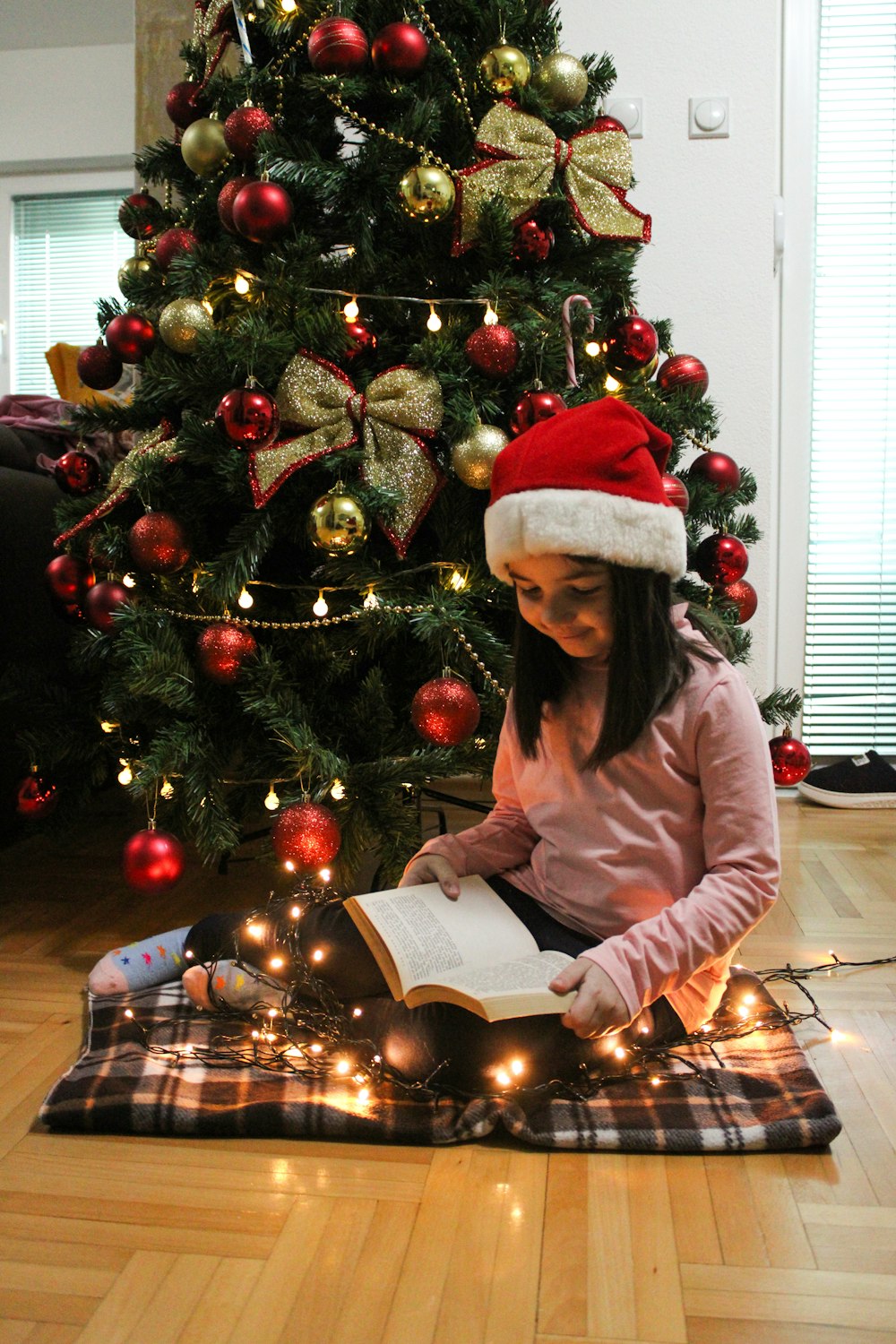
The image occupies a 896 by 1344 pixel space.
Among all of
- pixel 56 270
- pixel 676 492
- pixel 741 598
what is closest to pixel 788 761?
pixel 741 598

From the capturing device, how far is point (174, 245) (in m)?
1.44

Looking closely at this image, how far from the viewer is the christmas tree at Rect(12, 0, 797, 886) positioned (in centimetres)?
131

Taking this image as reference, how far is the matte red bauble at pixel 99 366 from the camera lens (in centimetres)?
154

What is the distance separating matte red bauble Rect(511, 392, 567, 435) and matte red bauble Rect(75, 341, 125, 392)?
2.06ft

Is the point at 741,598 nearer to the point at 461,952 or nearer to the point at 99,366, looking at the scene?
the point at 461,952

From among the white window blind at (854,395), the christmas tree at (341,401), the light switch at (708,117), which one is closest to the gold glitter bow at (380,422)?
the christmas tree at (341,401)

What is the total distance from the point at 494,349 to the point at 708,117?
1183 millimetres

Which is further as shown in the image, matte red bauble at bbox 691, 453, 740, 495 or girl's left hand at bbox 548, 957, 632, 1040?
matte red bauble at bbox 691, 453, 740, 495

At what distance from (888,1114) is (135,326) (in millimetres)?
1286

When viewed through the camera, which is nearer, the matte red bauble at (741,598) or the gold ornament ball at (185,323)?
the gold ornament ball at (185,323)

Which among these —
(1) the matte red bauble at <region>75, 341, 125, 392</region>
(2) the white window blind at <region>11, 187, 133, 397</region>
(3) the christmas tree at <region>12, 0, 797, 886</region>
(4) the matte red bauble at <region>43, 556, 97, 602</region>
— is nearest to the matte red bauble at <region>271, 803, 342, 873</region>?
(3) the christmas tree at <region>12, 0, 797, 886</region>

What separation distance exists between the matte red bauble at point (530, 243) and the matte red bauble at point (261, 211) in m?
0.29

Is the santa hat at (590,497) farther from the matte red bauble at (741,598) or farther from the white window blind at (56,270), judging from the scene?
the white window blind at (56,270)

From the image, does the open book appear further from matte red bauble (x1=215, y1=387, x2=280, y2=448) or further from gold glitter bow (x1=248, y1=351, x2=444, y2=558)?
matte red bauble (x1=215, y1=387, x2=280, y2=448)
